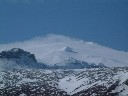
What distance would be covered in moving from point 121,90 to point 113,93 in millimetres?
5395

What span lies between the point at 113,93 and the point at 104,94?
21.6 feet

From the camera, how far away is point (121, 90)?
194m

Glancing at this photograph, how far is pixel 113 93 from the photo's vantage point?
19525 cm

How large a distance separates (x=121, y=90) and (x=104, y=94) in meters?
11.7

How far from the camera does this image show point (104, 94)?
653ft
